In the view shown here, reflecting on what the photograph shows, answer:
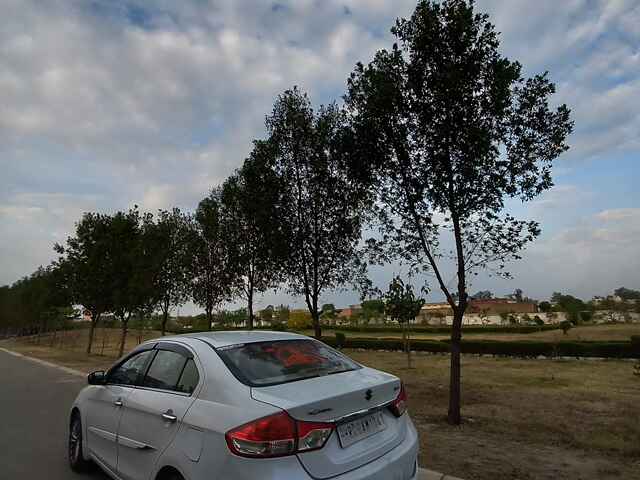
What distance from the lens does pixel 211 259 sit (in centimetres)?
2186

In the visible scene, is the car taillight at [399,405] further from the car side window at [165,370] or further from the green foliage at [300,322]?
the green foliage at [300,322]

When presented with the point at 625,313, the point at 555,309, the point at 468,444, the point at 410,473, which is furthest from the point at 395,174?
the point at 555,309

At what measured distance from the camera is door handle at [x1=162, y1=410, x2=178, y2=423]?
11.0 feet

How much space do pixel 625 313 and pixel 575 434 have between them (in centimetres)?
6539

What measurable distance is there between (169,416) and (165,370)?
59 cm

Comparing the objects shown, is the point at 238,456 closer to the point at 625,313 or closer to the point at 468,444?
the point at 468,444

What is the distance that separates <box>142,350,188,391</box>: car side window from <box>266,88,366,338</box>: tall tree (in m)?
9.03

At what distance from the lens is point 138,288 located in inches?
926

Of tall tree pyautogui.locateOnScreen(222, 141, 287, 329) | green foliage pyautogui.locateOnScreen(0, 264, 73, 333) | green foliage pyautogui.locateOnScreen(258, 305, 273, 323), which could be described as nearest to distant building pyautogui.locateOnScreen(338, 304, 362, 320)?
green foliage pyautogui.locateOnScreen(258, 305, 273, 323)

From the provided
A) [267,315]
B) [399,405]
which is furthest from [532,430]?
[267,315]

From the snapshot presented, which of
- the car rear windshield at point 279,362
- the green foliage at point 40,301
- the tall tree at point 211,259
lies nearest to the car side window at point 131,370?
the car rear windshield at point 279,362

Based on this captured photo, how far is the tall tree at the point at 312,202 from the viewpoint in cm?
1281

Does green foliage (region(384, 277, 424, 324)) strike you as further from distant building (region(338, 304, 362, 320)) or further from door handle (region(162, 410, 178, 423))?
distant building (region(338, 304, 362, 320))

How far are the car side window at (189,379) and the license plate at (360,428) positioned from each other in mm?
1158
